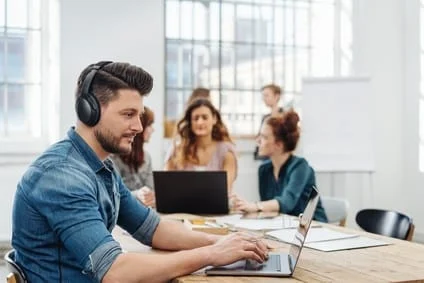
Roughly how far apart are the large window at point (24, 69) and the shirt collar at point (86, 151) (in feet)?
11.6

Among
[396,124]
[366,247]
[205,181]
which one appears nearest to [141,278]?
[366,247]

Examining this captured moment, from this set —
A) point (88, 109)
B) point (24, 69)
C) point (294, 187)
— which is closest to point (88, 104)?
point (88, 109)

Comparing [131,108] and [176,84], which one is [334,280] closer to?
[131,108]

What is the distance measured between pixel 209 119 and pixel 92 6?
1.69m

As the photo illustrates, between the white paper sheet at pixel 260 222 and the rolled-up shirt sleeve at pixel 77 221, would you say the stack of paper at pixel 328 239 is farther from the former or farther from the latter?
the rolled-up shirt sleeve at pixel 77 221

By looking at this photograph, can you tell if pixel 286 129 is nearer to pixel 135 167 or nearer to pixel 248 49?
pixel 135 167

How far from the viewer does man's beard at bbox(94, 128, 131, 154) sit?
1.86 m

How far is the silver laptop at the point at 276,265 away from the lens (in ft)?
5.65

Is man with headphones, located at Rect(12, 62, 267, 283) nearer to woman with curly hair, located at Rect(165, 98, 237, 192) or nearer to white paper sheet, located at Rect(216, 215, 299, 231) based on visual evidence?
white paper sheet, located at Rect(216, 215, 299, 231)

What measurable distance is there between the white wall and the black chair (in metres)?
2.45

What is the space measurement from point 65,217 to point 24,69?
3947 millimetres

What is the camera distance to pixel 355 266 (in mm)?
1826

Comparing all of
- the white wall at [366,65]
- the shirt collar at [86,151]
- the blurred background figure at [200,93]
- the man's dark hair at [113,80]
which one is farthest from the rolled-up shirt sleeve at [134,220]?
the blurred background figure at [200,93]

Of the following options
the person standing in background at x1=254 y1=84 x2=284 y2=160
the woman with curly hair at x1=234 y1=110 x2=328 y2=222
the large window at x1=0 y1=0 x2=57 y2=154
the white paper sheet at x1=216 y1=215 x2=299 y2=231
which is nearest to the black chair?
the woman with curly hair at x1=234 y1=110 x2=328 y2=222
